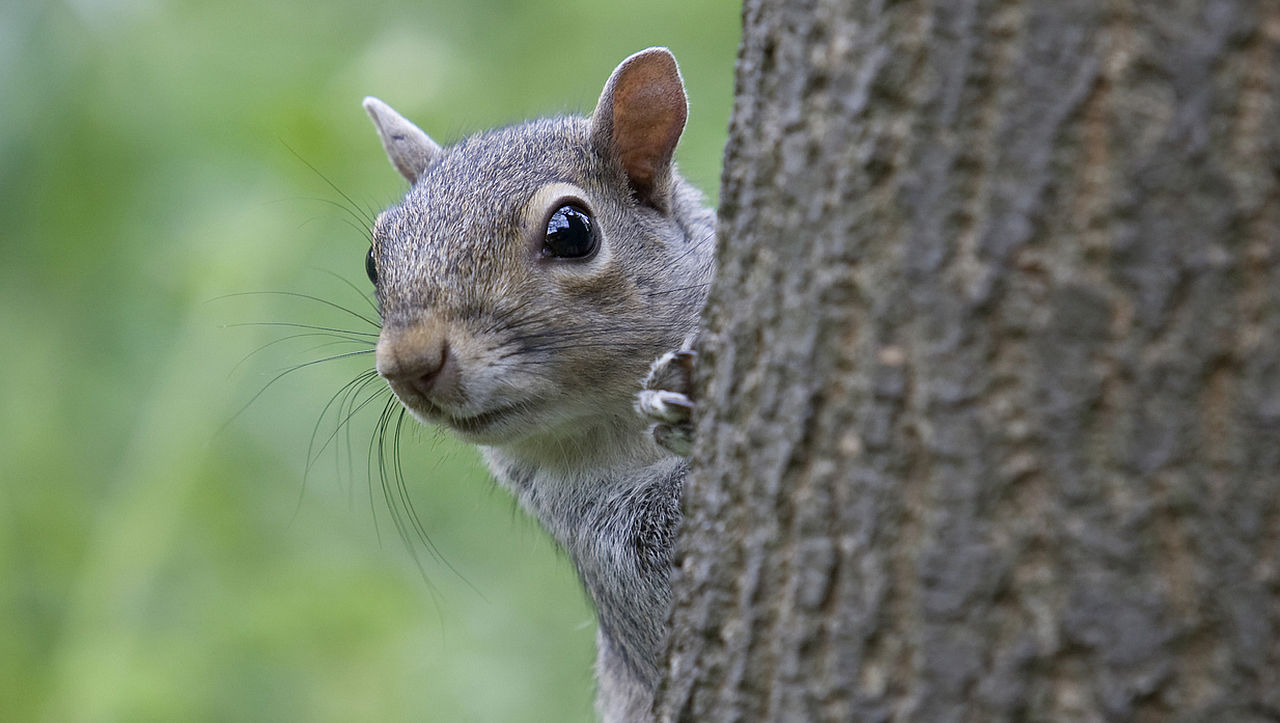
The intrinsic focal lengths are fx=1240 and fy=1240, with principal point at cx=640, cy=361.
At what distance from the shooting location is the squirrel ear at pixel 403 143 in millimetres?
3361

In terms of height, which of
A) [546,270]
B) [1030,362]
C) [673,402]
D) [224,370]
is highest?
[224,370]

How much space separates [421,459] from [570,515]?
2.42 m

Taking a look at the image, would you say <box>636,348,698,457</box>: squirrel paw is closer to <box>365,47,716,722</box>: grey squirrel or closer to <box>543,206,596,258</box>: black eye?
<box>365,47,716,722</box>: grey squirrel

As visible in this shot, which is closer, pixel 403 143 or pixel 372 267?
pixel 372 267

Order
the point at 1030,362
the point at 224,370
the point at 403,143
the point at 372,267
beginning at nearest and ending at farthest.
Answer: the point at 1030,362 < the point at 372,267 < the point at 403,143 < the point at 224,370

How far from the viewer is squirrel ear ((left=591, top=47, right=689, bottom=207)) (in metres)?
2.84

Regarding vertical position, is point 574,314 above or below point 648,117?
below

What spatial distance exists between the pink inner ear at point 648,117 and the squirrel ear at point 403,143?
64 centimetres

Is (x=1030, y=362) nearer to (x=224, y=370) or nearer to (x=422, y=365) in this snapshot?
(x=422, y=365)

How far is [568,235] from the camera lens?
264 cm

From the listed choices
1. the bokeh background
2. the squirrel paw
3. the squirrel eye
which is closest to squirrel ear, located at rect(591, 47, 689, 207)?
the squirrel eye

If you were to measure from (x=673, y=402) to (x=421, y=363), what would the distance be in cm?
60

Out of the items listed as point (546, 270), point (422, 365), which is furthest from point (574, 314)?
point (422, 365)

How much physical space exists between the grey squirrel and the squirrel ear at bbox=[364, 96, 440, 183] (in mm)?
228
